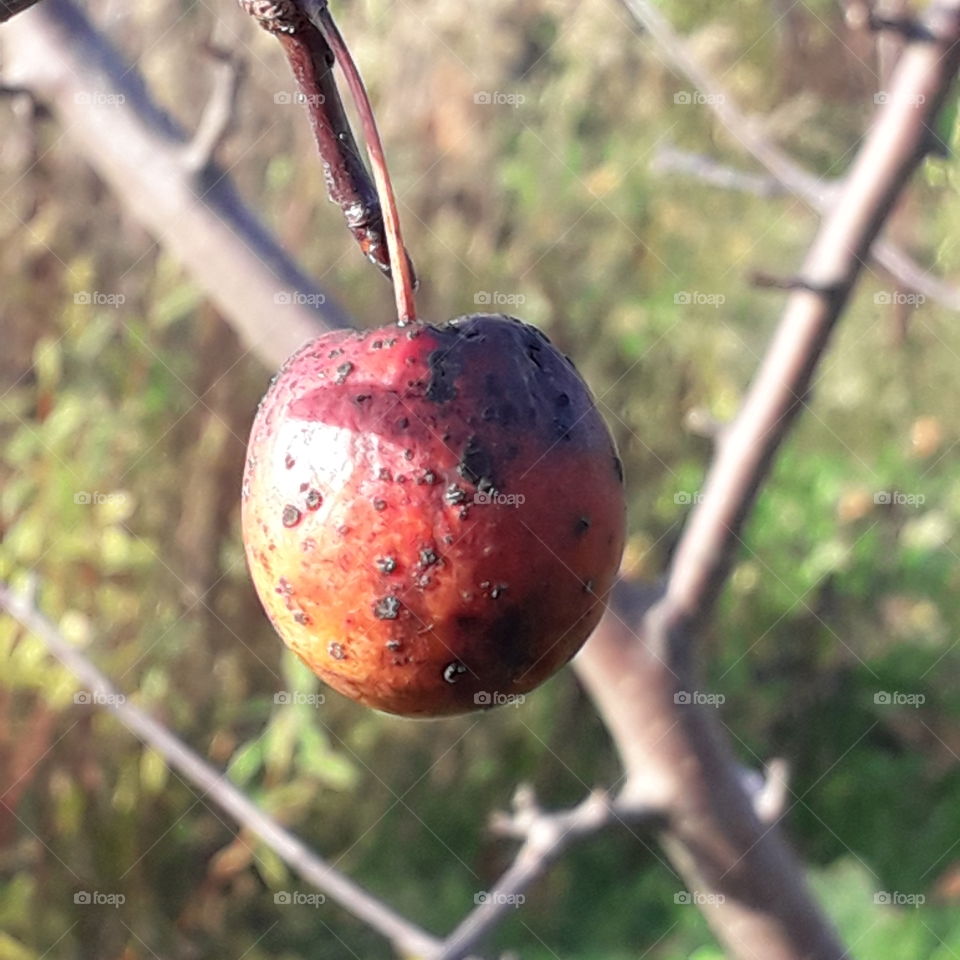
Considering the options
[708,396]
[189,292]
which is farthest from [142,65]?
[708,396]

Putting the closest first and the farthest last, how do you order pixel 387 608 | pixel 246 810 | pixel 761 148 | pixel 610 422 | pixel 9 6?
pixel 9 6, pixel 387 608, pixel 246 810, pixel 761 148, pixel 610 422

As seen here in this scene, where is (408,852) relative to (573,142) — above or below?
below

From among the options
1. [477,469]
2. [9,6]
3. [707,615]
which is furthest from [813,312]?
[9,6]

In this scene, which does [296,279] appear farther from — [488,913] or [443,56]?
[443,56]

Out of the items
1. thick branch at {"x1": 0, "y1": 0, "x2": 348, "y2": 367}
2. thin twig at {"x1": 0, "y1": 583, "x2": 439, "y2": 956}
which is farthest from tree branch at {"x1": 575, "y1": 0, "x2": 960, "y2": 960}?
thick branch at {"x1": 0, "y1": 0, "x2": 348, "y2": 367}

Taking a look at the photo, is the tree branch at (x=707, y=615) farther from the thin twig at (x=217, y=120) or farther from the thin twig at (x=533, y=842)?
the thin twig at (x=217, y=120)

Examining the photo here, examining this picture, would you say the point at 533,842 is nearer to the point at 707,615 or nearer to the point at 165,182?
the point at 707,615

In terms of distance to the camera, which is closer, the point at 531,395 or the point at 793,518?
the point at 531,395
